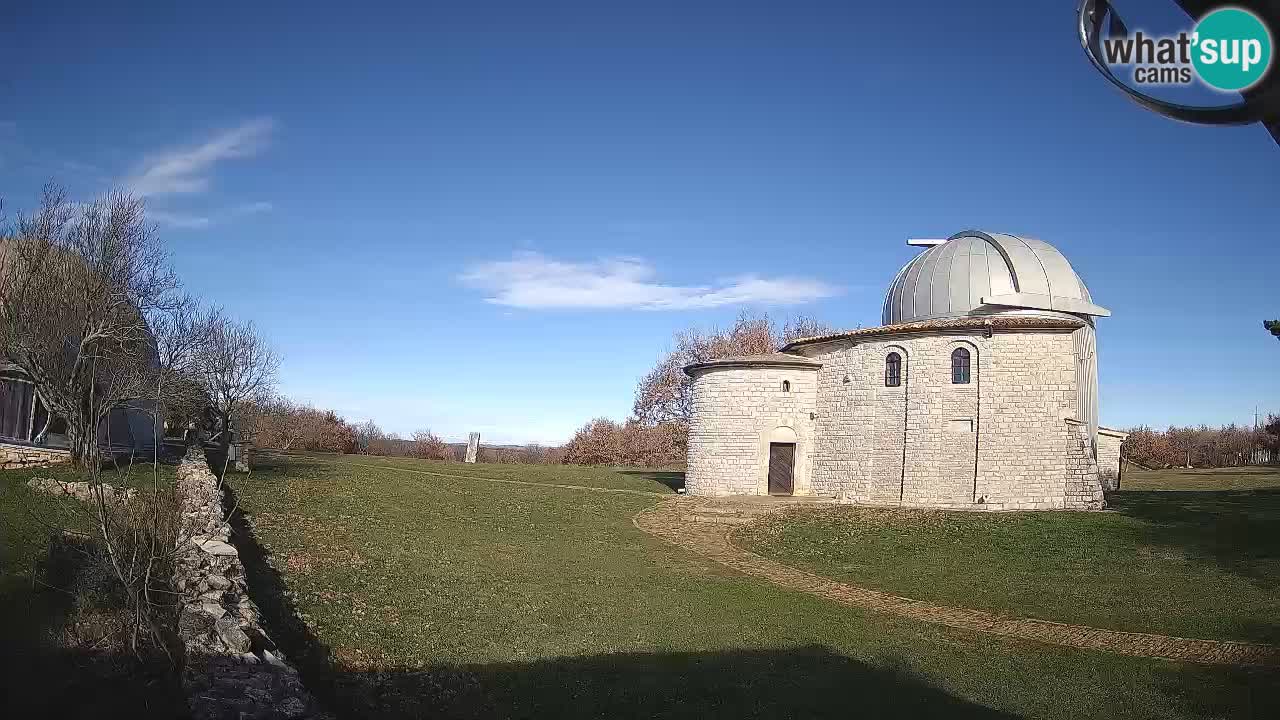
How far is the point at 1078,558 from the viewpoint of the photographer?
54.0ft

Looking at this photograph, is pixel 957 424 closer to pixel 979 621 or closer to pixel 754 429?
pixel 754 429

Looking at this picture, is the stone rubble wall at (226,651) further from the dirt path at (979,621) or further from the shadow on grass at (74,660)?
the dirt path at (979,621)

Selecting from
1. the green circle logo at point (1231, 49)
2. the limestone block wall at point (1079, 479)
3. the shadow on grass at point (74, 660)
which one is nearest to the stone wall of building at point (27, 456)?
the shadow on grass at point (74, 660)

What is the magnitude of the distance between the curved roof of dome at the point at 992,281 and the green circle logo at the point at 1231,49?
2524 centimetres

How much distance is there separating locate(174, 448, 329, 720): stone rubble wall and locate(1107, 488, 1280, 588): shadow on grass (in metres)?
14.9

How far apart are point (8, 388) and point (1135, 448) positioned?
6830 cm

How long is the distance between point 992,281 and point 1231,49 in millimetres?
26023

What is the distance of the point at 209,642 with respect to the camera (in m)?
7.17

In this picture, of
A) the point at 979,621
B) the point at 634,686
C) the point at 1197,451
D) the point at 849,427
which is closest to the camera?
the point at 634,686

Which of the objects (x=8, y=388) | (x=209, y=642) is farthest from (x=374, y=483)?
(x=209, y=642)

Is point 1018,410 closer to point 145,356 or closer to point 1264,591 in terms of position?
point 1264,591

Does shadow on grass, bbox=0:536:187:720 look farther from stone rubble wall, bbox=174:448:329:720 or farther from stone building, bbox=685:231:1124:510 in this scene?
stone building, bbox=685:231:1124:510

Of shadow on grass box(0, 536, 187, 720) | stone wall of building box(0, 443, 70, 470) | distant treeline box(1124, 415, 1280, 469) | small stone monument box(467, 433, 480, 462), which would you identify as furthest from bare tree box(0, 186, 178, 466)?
distant treeline box(1124, 415, 1280, 469)

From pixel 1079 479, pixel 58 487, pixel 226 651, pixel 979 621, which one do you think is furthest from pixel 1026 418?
pixel 58 487
